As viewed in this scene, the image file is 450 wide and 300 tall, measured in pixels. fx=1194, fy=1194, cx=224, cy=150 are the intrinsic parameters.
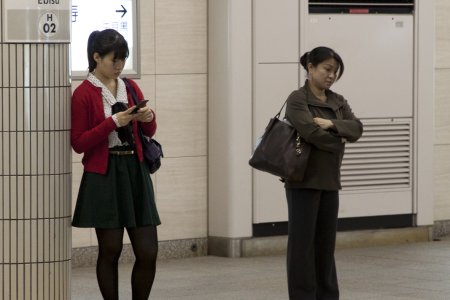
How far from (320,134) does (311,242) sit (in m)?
0.71

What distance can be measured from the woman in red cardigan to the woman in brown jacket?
935mm

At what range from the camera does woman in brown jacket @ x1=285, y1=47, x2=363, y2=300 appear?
7.38 metres

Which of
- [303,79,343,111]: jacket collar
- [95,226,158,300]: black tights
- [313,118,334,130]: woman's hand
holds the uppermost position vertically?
[303,79,343,111]: jacket collar

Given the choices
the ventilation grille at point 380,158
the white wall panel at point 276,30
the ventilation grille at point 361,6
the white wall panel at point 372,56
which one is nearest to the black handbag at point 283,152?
the white wall panel at point 276,30

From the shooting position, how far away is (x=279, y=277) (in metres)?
9.84

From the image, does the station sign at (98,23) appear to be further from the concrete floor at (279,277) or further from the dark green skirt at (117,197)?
the dark green skirt at (117,197)

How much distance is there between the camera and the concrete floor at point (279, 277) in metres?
8.99

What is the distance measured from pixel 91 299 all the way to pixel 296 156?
90.8 inches

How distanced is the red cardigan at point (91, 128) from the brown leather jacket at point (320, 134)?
0.96 m

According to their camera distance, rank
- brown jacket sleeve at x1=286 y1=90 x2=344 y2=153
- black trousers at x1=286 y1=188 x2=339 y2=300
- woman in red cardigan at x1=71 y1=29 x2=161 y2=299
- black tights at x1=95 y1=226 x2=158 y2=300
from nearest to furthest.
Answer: woman in red cardigan at x1=71 y1=29 x2=161 y2=299 < black tights at x1=95 y1=226 x2=158 y2=300 < brown jacket sleeve at x1=286 y1=90 x2=344 y2=153 < black trousers at x1=286 y1=188 x2=339 y2=300

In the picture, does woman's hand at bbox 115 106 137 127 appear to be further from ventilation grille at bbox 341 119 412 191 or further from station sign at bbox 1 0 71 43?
ventilation grille at bbox 341 119 412 191

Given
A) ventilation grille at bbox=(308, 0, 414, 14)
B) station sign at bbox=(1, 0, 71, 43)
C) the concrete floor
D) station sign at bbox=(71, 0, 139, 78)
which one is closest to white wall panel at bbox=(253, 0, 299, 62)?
ventilation grille at bbox=(308, 0, 414, 14)

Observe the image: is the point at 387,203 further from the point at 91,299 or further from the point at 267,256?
the point at 91,299

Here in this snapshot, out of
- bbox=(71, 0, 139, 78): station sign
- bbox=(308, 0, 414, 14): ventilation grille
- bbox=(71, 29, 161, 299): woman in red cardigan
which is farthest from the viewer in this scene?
bbox=(308, 0, 414, 14): ventilation grille
